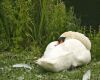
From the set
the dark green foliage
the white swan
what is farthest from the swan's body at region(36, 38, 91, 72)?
the dark green foliage

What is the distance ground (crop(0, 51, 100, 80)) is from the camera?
175 inches

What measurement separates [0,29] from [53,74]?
1.33 metres

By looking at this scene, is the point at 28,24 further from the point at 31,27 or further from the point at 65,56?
the point at 65,56

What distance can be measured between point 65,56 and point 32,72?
1.37 ft

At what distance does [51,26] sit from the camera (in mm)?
5422

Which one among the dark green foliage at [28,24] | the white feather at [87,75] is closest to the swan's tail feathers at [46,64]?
the white feather at [87,75]

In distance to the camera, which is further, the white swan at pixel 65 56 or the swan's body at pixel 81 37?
the swan's body at pixel 81 37

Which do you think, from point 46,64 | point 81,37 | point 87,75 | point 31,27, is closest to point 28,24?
point 31,27

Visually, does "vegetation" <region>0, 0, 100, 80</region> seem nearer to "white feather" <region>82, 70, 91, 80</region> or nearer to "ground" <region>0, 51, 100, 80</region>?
"ground" <region>0, 51, 100, 80</region>

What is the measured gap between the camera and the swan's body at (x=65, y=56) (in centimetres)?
453

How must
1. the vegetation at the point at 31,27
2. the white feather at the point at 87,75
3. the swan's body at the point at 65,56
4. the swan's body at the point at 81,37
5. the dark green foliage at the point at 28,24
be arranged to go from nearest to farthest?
the white feather at the point at 87,75
the swan's body at the point at 65,56
the swan's body at the point at 81,37
the vegetation at the point at 31,27
the dark green foliage at the point at 28,24

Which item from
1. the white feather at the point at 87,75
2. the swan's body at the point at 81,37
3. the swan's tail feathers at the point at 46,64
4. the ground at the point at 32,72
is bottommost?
the white feather at the point at 87,75

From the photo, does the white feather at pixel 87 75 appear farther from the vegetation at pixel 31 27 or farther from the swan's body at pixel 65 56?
the vegetation at pixel 31 27

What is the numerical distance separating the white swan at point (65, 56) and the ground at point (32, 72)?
0.07 metres
